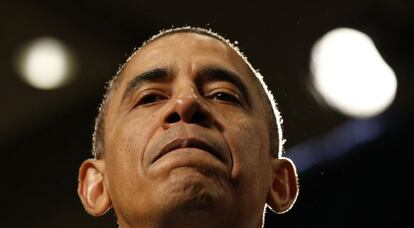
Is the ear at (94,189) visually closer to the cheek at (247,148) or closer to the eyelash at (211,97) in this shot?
the eyelash at (211,97)

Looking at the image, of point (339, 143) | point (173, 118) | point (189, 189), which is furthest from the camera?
point (339, 143)

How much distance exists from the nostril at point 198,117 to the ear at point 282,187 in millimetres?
228

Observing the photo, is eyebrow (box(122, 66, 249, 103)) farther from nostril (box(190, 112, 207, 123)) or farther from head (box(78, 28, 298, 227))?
nostril (box(190, 112, 207, 123))

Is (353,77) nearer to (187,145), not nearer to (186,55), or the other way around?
(186,55)

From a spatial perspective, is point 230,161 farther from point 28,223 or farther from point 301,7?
point 28,223

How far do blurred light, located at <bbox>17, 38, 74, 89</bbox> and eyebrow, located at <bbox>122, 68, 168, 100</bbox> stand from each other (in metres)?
1.31

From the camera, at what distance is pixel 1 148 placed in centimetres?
303

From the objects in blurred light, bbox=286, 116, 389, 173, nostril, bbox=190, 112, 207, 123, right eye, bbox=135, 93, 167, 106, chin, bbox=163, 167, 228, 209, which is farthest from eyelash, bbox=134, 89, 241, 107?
blurred light, bbox=286, 116, 389, 173

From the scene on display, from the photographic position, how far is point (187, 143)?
4.54 ft

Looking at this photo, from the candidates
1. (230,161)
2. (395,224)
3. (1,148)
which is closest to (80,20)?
(1,148)

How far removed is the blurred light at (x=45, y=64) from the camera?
113 inches

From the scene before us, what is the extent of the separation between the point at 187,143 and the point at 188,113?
0.07m

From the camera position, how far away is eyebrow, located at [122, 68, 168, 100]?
1575 millimetres

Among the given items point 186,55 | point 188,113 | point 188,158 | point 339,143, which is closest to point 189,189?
point 188,158
